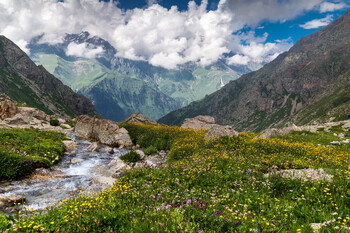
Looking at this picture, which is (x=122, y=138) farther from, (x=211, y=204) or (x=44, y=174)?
(x=211, y=204)

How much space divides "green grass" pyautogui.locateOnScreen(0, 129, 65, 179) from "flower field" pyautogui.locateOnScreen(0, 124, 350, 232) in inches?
242

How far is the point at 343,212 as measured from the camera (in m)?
5.57

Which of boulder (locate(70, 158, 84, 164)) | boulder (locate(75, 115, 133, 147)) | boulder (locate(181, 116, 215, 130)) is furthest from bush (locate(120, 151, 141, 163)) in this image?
boulder (locate(181, 116, 215, 130))

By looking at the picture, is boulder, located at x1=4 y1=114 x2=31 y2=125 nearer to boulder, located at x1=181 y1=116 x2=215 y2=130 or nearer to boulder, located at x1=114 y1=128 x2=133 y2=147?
boulder, located at x1=114 y1=128 x2=133 y2=147

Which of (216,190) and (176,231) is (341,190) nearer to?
(216,190)

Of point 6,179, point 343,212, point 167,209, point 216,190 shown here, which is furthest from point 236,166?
point 6,179

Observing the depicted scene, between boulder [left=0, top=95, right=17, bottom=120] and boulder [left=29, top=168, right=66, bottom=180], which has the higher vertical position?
boulder [left=0, top=95, right=17, bottom=120]

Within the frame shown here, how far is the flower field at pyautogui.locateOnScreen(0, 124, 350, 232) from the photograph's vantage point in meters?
4.77

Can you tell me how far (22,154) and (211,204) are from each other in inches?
577

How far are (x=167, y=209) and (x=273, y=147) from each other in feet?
39.2

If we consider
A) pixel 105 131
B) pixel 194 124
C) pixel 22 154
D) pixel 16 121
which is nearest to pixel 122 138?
pixel 105 131

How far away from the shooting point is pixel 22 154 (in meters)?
13.9

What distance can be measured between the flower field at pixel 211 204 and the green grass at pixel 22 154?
6.16 metres

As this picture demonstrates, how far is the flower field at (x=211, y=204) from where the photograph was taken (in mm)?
4770
